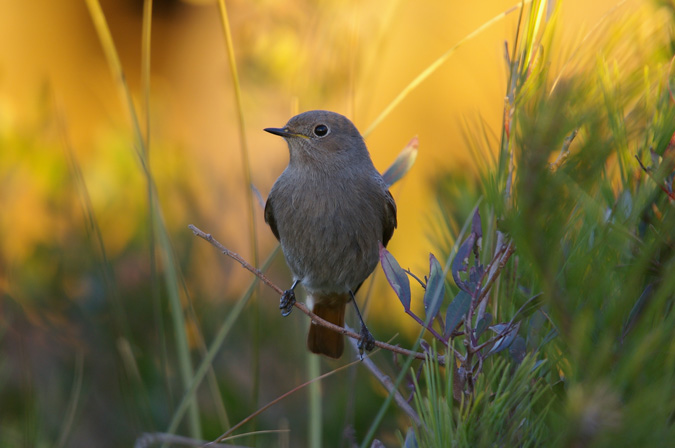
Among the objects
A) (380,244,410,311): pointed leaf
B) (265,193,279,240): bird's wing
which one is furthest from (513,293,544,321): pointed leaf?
(265,193,279,240): bird's wing

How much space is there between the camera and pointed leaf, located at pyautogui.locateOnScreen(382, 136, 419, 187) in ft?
5.56

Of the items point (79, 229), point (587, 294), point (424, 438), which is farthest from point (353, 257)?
point (587, 294)

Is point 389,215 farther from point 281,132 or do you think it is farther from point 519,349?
point 519,349

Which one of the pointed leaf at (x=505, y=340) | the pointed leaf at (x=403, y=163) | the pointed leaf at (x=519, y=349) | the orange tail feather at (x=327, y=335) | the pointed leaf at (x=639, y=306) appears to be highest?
the pointed leaf at (x=403, y=163)

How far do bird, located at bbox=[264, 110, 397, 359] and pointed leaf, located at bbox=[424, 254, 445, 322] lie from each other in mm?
1277

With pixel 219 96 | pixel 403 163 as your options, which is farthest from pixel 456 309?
pixel 219 96

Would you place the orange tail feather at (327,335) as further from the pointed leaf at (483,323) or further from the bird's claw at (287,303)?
the pointed leaf at (483,323)

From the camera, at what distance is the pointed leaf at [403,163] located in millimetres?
1695

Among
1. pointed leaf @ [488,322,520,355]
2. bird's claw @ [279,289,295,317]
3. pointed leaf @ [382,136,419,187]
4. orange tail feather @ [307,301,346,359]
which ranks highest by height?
pointed leaf @ [382,136,419,187]

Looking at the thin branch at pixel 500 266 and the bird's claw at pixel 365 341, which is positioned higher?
the thin branch at pixel 500 266

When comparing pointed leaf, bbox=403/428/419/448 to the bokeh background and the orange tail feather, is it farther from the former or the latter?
the orange tail feather

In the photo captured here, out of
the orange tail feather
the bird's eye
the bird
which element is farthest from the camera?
the bird's eye

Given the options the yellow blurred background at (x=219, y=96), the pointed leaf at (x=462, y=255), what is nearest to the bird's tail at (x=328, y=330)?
the yellow blurred background at (x=219, y=96)

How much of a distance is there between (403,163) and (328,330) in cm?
105
